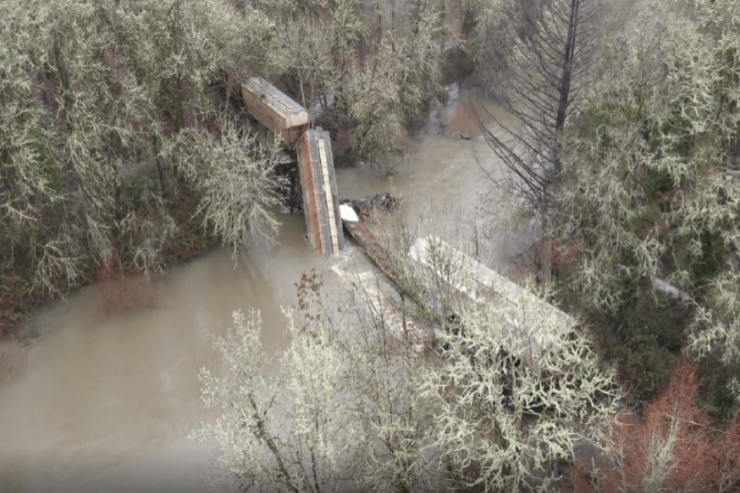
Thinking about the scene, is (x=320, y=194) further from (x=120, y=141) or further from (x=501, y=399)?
(x=501, y=399)

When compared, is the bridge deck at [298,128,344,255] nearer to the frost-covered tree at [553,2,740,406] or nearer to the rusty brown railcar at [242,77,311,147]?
the rusty brown railcar at [242,77,311,147]

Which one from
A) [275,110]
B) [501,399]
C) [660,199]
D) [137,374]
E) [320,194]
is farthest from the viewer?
[275,110]

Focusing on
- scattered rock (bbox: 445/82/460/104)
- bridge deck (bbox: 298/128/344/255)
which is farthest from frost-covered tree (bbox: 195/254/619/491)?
scattered rock (bbox: 445/82/460/104)

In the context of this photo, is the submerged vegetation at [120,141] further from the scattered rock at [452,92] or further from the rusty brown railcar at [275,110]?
the scattered rock at [452,92]

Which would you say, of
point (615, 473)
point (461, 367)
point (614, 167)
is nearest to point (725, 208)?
point (614, 167)

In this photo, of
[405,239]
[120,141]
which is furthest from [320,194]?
[405,239]

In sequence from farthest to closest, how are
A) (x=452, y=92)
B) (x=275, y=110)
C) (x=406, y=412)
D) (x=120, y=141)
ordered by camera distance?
1. (x=452, y=92)
2. (x=275, y=110)
3. (x=120, y=141)
4. (x=406, y=412)

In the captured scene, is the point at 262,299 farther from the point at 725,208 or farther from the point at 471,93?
the point at 471,93
